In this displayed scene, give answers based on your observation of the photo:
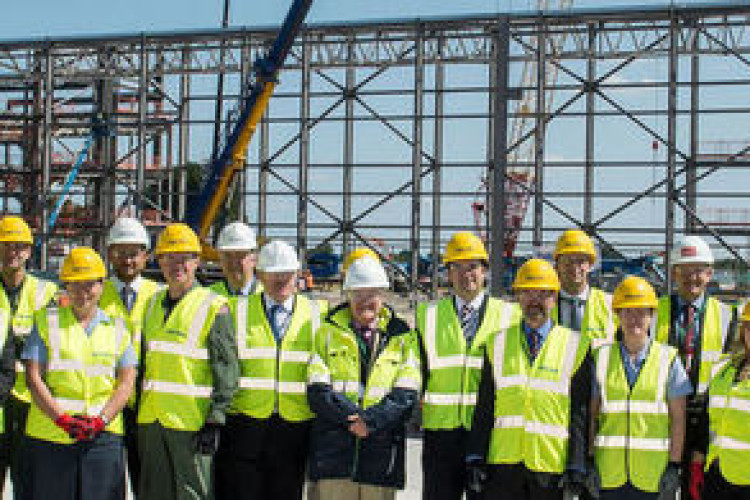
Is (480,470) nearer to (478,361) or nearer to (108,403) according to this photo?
(478,361)

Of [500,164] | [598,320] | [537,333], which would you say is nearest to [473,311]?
[537,333]

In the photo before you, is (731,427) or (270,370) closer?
(731,427)

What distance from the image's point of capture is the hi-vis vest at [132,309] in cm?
504

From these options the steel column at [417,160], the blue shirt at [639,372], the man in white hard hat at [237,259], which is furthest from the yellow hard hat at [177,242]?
the steel column at [417,160]

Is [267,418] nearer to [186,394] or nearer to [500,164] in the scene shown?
[186,394]

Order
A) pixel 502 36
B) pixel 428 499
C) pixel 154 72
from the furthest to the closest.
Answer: pixel 154 72
pixel 502 36
pixel 428 499

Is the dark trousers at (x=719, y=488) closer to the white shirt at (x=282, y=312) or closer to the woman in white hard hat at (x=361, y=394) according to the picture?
the woman in white hard hat at (x=361, y=394)

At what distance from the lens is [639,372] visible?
4477 mm

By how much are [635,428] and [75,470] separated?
9.50 ft

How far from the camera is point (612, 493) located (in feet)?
14.5

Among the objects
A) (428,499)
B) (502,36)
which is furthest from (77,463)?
(502,36)

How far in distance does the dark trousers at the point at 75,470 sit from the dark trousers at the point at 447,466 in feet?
5.55

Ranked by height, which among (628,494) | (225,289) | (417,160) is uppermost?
(417,160)

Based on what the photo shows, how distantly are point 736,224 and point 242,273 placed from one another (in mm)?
16115
